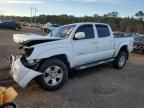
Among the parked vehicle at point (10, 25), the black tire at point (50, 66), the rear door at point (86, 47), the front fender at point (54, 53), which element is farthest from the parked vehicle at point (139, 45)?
the parked vehicle at point (10, 25)

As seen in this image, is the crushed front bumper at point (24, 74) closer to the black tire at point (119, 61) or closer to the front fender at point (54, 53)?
the front fender at point (54, 53)

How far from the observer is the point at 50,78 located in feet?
19.9

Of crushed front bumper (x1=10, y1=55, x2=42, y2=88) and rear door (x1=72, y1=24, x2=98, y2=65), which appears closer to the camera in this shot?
crushed front bumper (x1=10, y1=55, x2=42, y2=88)

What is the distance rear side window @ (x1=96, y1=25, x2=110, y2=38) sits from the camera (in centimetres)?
799

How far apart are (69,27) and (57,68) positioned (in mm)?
1824

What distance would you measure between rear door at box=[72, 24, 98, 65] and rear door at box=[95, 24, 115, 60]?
1.14 ft

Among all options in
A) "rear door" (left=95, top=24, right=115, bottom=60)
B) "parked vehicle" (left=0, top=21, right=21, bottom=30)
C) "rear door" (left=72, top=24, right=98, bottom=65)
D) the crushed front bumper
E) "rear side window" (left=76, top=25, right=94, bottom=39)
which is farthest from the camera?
"parked vehicle" (left=0, top=21, right=21, bottom=30)

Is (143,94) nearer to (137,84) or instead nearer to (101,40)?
(137,84)

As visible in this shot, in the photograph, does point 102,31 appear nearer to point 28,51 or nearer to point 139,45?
point 28,51

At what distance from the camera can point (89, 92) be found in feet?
20.1

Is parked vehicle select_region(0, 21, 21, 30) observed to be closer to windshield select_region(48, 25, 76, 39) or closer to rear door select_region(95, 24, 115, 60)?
rear door select_region(95, 24, 115, 60)

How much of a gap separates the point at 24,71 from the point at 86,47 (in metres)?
2.40

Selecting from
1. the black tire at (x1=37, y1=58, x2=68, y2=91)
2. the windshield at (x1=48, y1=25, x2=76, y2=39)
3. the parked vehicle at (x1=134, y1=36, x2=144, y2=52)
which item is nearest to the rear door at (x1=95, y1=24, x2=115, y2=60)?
the windshield at (x1=48, y1=25, x2=76, y2=39)

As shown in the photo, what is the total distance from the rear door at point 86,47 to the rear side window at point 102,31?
40cm
